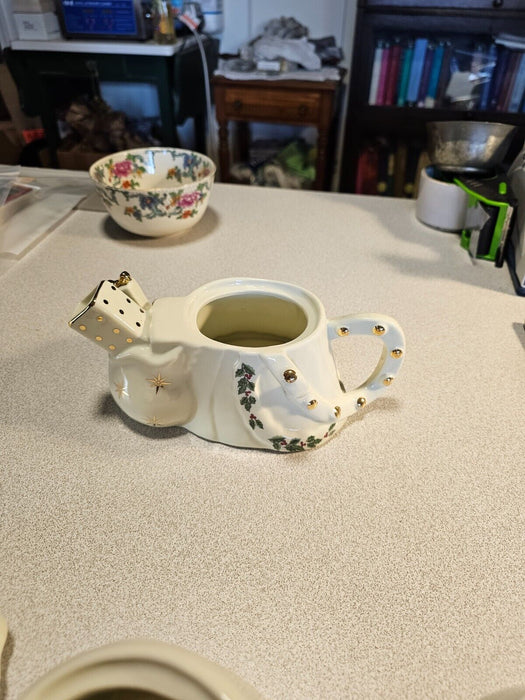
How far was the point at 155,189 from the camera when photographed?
2.73ft

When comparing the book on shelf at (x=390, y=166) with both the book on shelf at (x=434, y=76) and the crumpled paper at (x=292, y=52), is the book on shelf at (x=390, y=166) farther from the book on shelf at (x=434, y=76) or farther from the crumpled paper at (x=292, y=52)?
the crumpled paper at (x=292, y=52)

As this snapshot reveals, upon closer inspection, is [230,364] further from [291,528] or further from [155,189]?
[155,189]

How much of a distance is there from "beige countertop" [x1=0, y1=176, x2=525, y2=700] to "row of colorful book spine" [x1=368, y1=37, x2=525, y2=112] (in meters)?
1.37

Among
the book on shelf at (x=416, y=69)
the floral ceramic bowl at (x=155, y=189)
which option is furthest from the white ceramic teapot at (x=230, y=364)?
the book on shelf at (x=416, y=69)

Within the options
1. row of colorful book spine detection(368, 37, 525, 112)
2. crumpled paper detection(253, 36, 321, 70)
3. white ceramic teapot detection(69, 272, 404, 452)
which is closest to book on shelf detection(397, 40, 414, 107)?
row of colorful book spine detection(368, 37, 525, 112)

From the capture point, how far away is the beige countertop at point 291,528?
1.06ft

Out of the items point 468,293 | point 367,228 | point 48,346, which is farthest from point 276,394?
point 367,228

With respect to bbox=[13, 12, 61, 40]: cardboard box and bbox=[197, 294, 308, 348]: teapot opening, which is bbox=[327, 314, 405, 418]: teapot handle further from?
bbox=[13, 12, 61, 40]: cardboard box

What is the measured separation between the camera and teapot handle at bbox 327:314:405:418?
425 mm

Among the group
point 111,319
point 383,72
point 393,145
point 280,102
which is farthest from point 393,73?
point 111,319

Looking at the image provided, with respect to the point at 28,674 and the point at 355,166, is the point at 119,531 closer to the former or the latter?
the point at 28,674

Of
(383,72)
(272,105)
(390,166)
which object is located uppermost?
(383,72)

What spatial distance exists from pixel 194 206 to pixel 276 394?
0.46 metres

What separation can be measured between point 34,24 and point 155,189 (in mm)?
1272
